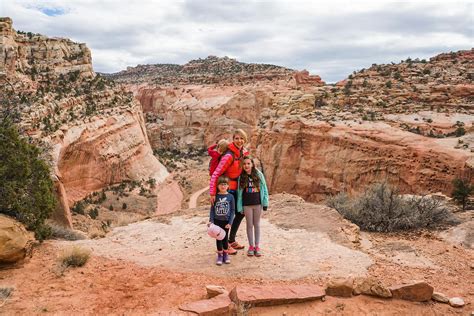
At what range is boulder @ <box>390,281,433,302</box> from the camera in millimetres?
5305

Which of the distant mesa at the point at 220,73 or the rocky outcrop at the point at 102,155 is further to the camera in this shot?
the distant mesa at the point at 220,73

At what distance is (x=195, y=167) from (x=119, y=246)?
3878 centimetres

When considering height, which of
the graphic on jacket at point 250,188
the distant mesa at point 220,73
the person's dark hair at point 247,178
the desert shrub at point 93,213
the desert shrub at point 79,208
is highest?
the distant mesa at point 220,73

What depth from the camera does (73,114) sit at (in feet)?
88.0

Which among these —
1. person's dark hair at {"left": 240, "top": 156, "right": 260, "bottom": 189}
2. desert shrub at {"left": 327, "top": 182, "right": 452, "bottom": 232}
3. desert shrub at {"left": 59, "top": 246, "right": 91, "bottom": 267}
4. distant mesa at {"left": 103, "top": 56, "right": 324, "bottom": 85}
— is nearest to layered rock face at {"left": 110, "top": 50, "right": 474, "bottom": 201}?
desert shrub at {"left": 327, "top": 182, "right": 452, "bottom": 232}

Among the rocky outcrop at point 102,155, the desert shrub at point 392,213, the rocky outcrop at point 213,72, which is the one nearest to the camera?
the desert shrub at point 392,213

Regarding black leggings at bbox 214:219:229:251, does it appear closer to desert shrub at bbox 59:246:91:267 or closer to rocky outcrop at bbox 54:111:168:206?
desert shrub at bbox 59:246:91:267

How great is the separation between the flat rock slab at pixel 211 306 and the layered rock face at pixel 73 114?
57.1 ft

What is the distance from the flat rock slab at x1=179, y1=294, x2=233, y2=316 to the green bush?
14.1 ft

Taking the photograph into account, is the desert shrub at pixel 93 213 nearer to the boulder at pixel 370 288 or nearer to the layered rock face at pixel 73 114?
the layered rock face at pixel 73 114

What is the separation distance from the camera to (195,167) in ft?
154

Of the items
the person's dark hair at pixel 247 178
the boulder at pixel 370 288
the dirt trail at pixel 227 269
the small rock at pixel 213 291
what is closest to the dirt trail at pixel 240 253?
the dirt trail at pixel 227 269

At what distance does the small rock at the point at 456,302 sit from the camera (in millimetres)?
5219

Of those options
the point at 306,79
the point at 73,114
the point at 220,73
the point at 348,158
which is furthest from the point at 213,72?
the point at 348,158
